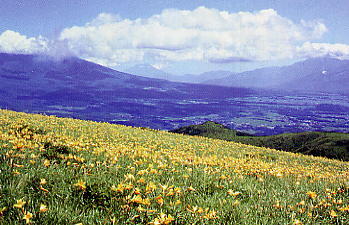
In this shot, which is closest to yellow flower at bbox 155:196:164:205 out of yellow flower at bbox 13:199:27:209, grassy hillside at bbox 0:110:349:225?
grassy hillside at bbox 0:110:349:225

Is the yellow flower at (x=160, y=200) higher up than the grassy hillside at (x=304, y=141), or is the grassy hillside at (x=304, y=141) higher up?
the yellow flower at (x=160, y=200)

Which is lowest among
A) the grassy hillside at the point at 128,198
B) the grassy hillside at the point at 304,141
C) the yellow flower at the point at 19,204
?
the grassy hillside at the point at 304,141

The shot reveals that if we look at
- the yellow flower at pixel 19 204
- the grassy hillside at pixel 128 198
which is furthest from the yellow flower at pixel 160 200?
the yellow flower at pixel 19 204

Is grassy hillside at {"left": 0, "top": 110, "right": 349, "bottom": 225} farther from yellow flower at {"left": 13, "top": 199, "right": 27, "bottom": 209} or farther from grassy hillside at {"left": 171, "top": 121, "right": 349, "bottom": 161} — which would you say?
grassy hillside at {"left": 171, "top": 121, "right": 349, "bottom": 161}

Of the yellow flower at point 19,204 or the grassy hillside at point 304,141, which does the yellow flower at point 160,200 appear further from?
the grassy hillside at point 304,141

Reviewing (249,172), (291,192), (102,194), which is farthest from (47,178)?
(249,172)

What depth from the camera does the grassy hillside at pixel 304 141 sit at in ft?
145

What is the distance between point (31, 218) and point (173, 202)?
203cm

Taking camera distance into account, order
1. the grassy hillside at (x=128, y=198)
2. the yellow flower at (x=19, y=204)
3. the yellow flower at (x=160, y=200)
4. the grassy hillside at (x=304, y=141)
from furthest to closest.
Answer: the grassy hillside at (x=304, y=141) < the yellow flower at (x=160, y=200) < the grassy hillside at (x=128, y=198) < the yellow flower at (x=19, y=204)

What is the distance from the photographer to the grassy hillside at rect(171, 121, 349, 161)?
44237mm

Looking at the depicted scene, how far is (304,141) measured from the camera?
63344mm

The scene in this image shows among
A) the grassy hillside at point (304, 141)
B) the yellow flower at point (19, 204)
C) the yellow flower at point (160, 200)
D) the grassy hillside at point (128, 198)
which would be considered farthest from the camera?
the grassy hillside at point (304, 141)

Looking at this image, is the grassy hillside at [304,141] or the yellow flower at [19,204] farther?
the grassy hillside at [304,141]

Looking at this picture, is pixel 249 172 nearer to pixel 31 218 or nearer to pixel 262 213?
pixel 262 213
